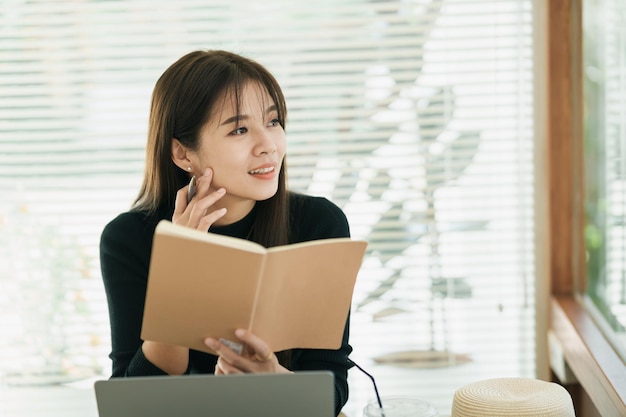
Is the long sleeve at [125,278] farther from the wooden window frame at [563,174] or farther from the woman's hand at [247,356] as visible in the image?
the wooden window frame at [563,174]

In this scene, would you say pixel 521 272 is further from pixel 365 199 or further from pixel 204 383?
pixel 204 383

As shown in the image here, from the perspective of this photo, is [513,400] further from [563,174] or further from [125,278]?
[563,174]

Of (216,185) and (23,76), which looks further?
(23,76)

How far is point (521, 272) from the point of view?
2.85 meters

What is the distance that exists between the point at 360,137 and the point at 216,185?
1.02 metres

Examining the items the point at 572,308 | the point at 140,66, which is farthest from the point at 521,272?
the point at 140,66

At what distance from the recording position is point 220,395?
50.4 inches

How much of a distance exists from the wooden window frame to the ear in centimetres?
127

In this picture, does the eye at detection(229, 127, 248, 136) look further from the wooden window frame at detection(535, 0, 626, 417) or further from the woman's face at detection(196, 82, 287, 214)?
the wooden window frame at detection(535, 0, 626, 417)

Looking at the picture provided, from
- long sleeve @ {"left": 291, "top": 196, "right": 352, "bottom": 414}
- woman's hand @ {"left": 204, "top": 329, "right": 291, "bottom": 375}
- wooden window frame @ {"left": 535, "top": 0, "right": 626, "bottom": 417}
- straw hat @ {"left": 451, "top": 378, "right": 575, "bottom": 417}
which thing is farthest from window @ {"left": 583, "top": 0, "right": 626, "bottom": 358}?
woman's hand @ {"left": 204, "top": 329, "right": 291, "bottom": 375}

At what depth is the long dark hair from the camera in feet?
6.05

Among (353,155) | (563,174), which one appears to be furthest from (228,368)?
(563,174)

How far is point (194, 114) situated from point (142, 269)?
415 mm

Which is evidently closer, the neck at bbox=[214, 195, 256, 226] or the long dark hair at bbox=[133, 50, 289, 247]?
the long dark hair at bbox=[133, 50, 289, 247]
